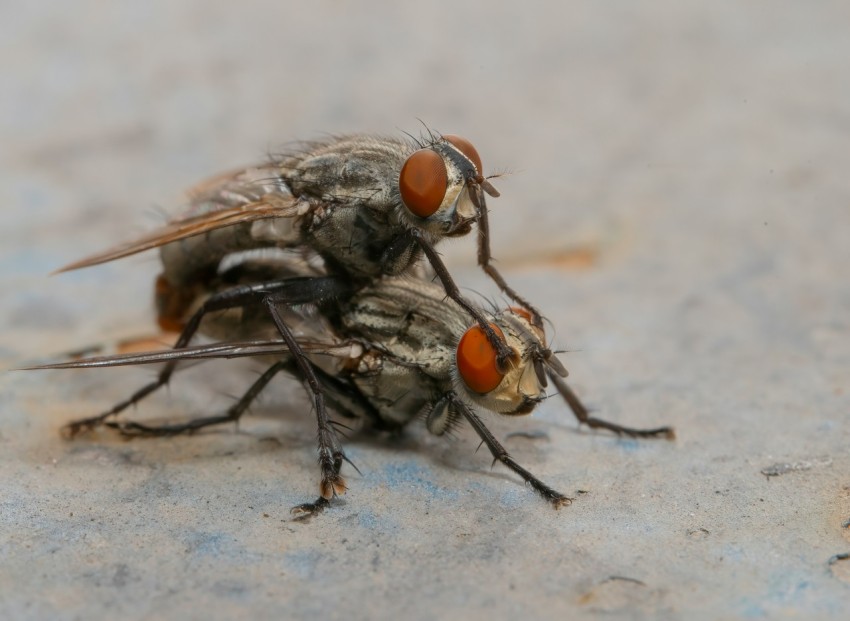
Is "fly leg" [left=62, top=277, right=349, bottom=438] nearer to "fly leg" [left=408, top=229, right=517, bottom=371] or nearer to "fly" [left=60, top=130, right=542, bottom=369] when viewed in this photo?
"fly" [left=60, top=130, right=542, bottom=369]

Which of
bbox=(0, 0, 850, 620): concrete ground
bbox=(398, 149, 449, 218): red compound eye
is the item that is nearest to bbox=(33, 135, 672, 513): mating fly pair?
bbox=(398, 149, 449, 218): red compound eye

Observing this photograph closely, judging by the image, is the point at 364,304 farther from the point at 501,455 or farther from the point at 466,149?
the point at 501,455

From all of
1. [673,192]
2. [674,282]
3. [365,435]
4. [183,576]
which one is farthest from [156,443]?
[673,192]

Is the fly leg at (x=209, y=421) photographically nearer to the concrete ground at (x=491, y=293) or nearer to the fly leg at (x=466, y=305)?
the concrete ground at (x=491, y=293)

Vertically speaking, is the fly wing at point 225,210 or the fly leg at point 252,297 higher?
the fly wing at point 225,210

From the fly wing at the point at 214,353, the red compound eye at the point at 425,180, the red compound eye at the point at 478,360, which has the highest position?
the red compound eye at the point at 425,180

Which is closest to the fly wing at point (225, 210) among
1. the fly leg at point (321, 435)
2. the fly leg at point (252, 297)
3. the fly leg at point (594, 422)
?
the fly leg at point (252, 297)
